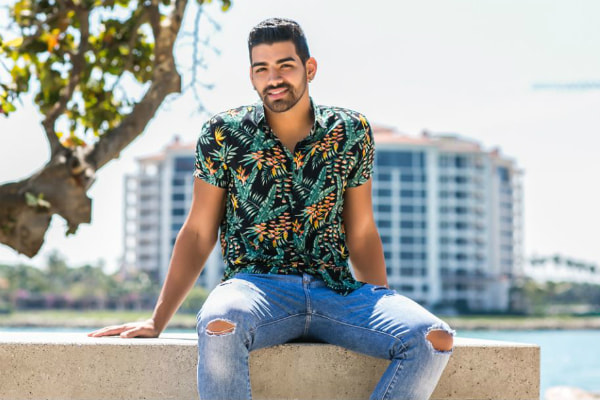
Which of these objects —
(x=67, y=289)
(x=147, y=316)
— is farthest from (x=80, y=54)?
(x=67, y=289)

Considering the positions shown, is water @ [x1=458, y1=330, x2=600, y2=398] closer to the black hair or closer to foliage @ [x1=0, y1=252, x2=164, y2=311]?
the black hair

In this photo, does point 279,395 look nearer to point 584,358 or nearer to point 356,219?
point 356,219

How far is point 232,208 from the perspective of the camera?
110 inches

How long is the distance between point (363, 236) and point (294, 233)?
328mm

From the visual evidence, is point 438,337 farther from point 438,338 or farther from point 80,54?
point 80,54

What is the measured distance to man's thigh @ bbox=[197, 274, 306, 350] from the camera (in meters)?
2.37

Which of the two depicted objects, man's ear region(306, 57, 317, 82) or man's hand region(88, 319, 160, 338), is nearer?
man's hand region(88, 319, 160, 338)

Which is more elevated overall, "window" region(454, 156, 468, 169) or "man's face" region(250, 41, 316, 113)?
"man's face" region(250, 41, 316, 113)

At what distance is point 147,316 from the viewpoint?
252ft

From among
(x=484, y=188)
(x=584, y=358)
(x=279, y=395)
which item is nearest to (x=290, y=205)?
(x=279, y=395)

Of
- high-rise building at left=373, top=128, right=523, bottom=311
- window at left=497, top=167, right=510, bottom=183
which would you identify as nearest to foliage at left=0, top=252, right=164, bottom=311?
high-rise building at left=373, top=128, right=523, bottom=311

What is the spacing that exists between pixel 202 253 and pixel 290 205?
1.24ft

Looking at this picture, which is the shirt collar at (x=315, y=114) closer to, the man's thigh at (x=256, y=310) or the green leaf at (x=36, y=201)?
the man's thigh at (x=256, y=310)

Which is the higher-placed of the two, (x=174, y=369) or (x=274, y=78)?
Result: (x=274, y=78)
